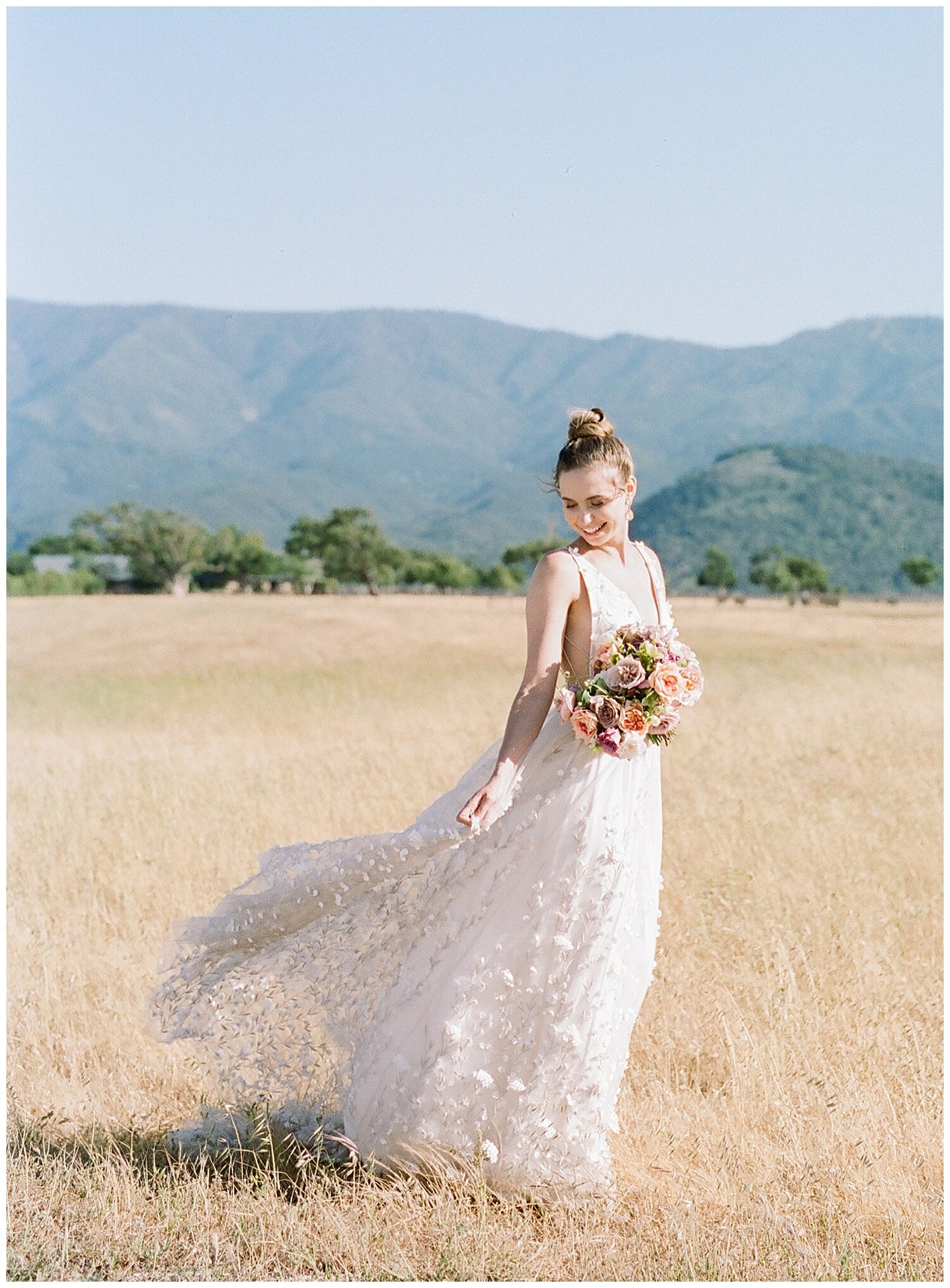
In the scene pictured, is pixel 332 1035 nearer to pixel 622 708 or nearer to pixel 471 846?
pixel 471 846

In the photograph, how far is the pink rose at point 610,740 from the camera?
4.87m

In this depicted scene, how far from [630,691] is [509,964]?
3.73ft

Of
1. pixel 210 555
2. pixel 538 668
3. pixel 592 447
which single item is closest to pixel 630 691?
pixel 538 668

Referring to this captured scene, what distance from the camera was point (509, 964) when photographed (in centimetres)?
502

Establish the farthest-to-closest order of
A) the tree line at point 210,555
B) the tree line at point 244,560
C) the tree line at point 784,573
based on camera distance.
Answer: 1. the tree line at point 784,573
2. the tree line at point 244,560
3. the tree line at point 210,555

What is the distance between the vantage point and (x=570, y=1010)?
16.4 ft

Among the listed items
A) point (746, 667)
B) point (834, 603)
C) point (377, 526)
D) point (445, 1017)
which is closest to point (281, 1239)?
point (445, 1017)

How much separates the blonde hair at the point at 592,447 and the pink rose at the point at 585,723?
3.10ft

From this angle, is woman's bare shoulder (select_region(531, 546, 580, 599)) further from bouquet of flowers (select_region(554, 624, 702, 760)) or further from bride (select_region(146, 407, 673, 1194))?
bouquet of flowers (select_region(554, 624, 702, 760))

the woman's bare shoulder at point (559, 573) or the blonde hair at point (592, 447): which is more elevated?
the blonde hair at point (592, 447)

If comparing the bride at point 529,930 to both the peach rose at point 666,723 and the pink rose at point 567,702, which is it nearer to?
the pink rose at point 567,702

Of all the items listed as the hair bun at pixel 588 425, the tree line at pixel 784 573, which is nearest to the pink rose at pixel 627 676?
the hair bun at pixel 588 425

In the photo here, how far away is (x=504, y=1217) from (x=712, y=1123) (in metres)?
1.27

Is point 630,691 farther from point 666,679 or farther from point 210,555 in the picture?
point 210,555
